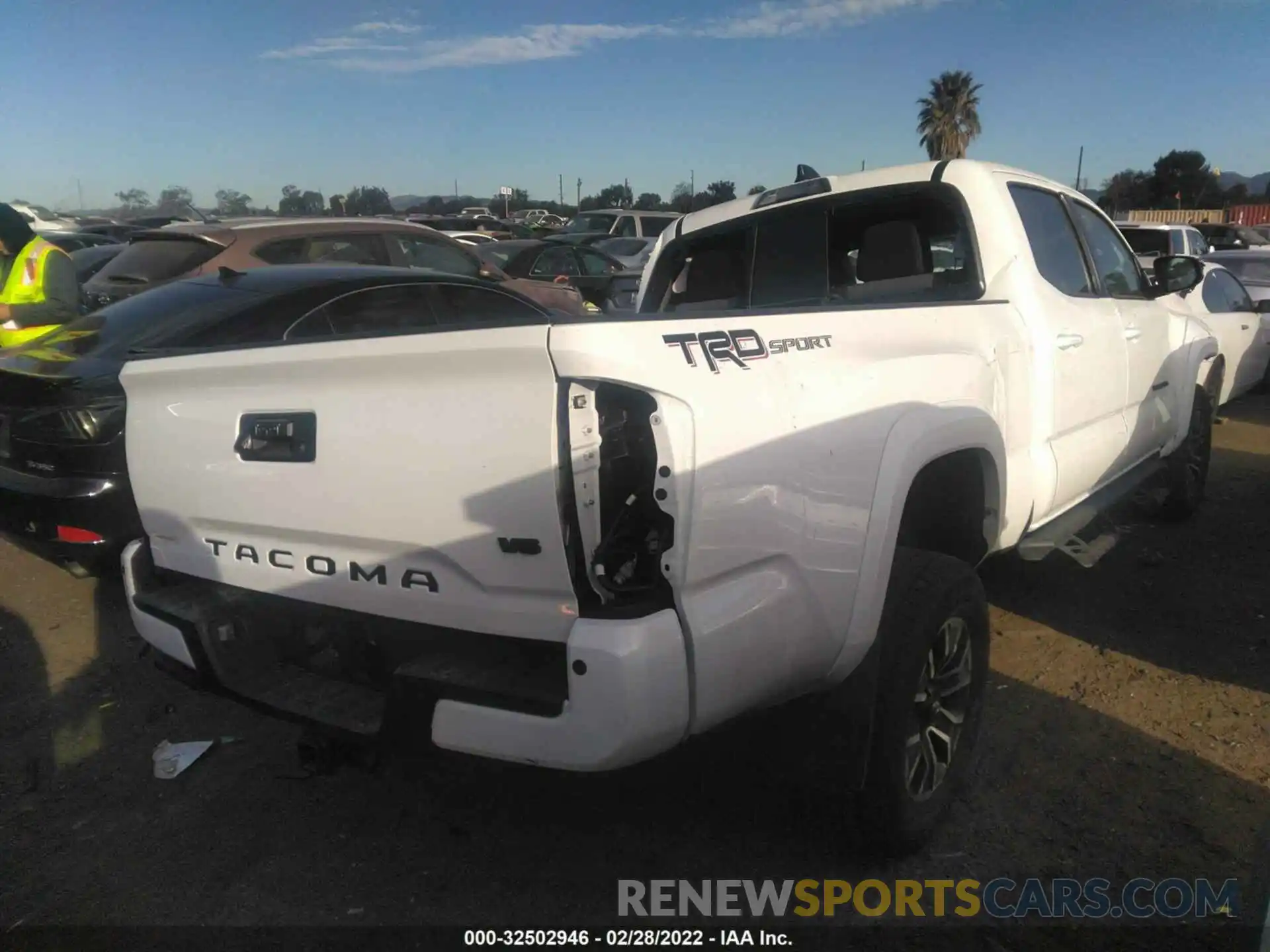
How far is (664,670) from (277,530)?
1164 millimetres

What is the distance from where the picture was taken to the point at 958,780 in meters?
2.93

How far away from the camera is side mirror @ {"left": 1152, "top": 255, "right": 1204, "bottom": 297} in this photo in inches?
188

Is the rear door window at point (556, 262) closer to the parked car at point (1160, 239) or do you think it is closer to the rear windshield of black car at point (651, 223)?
the rear windshield of black car at point (651, 223)

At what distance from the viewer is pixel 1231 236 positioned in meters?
25.3

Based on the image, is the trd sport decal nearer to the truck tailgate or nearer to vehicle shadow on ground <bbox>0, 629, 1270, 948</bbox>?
the truck tailgate

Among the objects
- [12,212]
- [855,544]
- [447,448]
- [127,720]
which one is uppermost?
[12,212]

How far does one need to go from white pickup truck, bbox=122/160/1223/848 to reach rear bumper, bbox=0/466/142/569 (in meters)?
1.75

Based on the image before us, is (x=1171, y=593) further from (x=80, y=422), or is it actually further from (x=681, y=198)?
(x=681, y=198)

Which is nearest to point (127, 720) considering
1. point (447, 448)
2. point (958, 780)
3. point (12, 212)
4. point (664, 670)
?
point (447, 448)

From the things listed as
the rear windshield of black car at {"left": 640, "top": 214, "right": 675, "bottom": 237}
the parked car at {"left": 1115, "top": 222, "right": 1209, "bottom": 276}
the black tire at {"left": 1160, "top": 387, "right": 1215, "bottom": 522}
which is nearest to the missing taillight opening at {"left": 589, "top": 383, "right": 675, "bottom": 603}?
the black tire at {"left": 1160, "top": 387, "right": 1215, "bottom": 522}

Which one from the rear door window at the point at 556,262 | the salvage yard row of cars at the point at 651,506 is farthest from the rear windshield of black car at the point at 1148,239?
the salvage yard row of cars at the point at 651,506

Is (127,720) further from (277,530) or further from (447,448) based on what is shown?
(447,448)

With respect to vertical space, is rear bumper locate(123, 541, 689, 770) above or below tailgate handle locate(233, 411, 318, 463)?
below

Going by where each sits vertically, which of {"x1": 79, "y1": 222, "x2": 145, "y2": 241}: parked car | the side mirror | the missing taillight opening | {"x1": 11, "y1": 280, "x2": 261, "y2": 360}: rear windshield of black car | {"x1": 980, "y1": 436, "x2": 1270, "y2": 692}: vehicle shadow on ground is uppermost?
{"x1": 79, "y1": 222, "x2": 145, "y2": 241}: parked car
